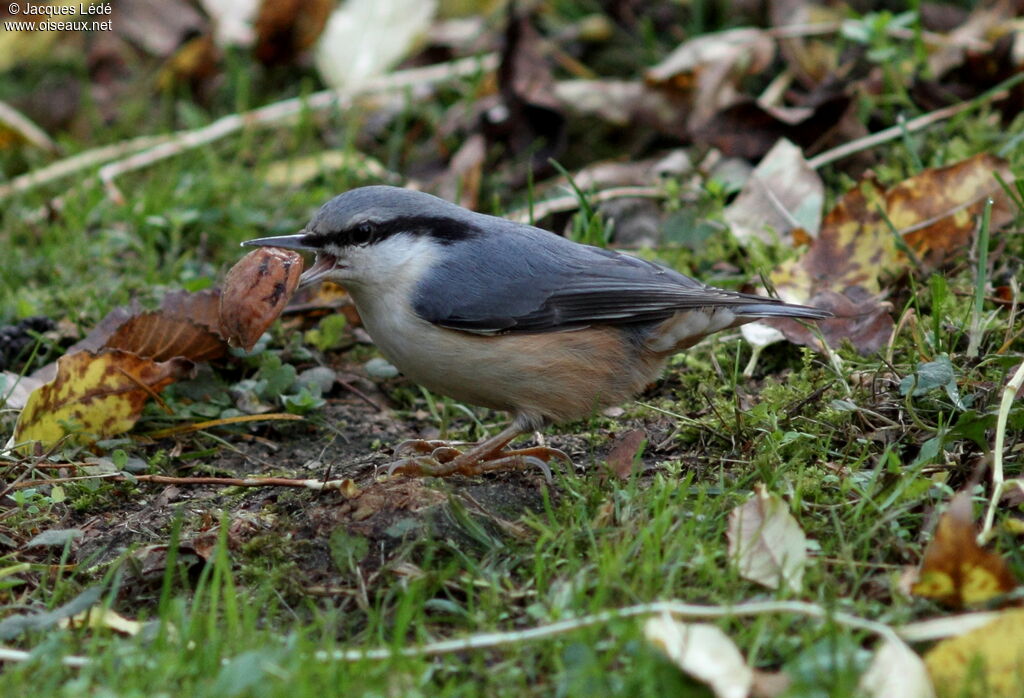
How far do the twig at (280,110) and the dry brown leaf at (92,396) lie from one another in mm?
2356

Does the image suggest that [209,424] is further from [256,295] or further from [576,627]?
[576,627]

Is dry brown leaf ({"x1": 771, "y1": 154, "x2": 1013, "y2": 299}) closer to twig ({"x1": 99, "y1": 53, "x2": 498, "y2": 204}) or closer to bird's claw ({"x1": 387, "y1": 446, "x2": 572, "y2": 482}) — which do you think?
bird's claw ({"x1": 387, "y1": 446, "x2": 572, "y2": 482})

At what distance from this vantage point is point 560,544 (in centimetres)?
331

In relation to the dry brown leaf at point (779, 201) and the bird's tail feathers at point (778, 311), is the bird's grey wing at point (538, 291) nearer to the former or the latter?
the bird's tail feathers at point (778, 311)

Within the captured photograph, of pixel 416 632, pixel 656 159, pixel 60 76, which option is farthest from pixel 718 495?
pixel 60 76

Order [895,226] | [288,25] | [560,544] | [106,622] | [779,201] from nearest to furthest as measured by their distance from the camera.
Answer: [106,622] < [560,544] < [895,226] < [779,201] < [288,25]

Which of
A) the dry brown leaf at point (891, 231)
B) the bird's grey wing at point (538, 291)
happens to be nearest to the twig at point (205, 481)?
the bird's grey wing at point (538, 291)

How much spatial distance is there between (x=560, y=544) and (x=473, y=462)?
0.68m

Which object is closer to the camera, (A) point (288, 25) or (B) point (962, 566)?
(B) point (962, 566)

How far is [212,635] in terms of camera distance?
2.78 meters

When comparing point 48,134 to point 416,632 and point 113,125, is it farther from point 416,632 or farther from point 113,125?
point 416,632

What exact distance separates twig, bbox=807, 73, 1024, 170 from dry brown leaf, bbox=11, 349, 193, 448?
336 centimetres

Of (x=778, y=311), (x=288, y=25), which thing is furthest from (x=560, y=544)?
(x=288, y=25)

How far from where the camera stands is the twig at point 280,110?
21.9ft
